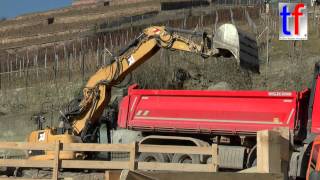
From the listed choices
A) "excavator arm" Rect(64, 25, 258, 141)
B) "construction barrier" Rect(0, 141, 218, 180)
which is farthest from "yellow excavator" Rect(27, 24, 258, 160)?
"construction barrier" Rect(0, 141, 218, 180)

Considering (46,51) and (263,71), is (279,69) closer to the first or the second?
(263,71)

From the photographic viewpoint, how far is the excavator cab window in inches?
281

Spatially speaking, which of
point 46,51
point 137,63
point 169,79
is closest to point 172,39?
point 137,63

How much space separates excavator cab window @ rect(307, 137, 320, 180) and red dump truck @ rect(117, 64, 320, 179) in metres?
7.29

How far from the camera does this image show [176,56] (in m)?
34.4

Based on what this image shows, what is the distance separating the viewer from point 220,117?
17344mm

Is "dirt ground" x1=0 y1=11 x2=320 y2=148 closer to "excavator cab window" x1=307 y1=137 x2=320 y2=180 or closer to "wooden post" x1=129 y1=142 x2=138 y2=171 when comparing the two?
"wooden post" x1=129 y1=142 x2=138 y2=171

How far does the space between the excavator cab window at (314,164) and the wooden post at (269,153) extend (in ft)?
3.40

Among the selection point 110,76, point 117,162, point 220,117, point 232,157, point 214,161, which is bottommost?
point 232,157

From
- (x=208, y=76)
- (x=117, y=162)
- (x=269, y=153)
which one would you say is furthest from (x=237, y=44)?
(x=208, y=76)

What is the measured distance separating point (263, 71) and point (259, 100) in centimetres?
1372

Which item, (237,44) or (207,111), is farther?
(207,111)

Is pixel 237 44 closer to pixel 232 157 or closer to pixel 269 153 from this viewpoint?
pixel 232 157

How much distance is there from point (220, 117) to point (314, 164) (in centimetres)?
944
